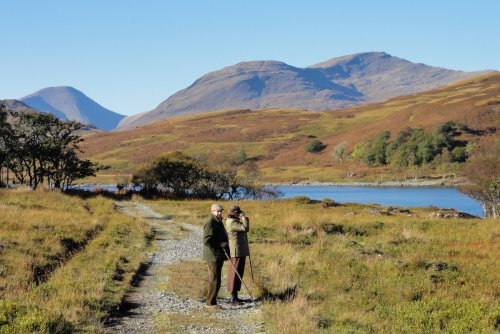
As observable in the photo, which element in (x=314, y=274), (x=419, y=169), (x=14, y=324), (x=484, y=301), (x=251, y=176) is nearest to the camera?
(x=14, y=324)

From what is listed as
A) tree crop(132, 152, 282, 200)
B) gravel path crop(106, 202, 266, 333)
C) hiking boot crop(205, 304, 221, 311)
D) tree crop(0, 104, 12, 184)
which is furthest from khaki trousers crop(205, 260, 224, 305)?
tree crop(0, 104, 12, 184)

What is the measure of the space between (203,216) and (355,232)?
40.3 feet

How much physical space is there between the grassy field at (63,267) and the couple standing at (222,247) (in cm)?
236

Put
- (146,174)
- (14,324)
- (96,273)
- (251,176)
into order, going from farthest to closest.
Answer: (251,176), (146,174), (96,273), (14,324)

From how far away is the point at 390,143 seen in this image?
6417 inches

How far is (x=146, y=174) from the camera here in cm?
6081

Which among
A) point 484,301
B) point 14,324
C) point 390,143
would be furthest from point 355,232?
point 390,143

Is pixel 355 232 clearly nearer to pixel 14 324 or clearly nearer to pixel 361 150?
pixel 14 324

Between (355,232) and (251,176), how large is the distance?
46082 mm

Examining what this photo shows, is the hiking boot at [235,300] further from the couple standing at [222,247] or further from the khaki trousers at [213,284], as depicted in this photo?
the khaki trousers at [213,284]

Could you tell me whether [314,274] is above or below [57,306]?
below

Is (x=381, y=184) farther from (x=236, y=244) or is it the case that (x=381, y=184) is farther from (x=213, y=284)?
(x=213, y=284)

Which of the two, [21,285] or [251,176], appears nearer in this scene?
[21,285]

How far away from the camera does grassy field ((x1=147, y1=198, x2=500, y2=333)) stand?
11.4 meters
